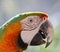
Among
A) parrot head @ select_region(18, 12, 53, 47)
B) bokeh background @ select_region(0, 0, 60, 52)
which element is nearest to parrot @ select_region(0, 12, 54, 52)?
parrot head @ select_region(18, 12, 53, 47)

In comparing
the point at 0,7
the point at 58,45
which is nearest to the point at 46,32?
the point at 58,45

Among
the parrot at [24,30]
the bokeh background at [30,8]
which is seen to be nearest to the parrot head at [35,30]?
the parrot at [24,30]

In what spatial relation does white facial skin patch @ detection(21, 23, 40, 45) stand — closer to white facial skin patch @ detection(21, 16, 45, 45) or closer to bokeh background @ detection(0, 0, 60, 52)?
white facial skin patch @ detection(21, 16, 45, 45)

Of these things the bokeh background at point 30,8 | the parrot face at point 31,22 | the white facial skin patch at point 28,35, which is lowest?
the white facial skin patch at point 28,35

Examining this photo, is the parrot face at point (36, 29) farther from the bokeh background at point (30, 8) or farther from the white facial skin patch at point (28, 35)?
the bokeh background at point (30, 8)

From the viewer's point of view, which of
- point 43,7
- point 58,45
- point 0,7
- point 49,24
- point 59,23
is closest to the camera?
point 49,24

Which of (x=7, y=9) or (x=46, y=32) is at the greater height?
(x=7, y=9)

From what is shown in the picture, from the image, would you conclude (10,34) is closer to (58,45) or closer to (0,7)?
(58,45)
